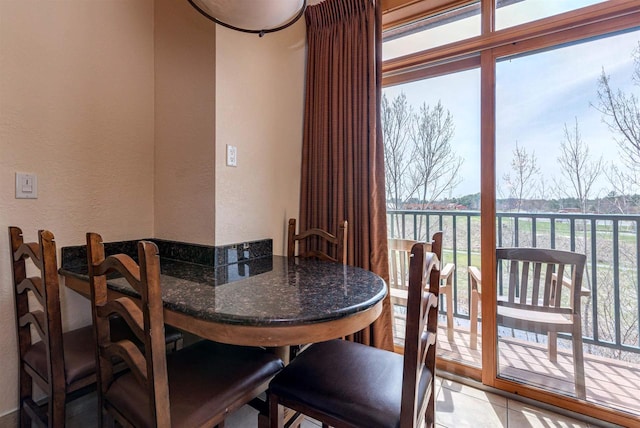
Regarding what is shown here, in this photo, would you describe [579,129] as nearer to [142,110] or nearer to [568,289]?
[568,289]

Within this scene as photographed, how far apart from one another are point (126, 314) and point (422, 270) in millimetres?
858

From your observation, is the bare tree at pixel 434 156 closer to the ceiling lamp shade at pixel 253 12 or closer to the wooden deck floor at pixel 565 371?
the wooden deck floor at pixel 565 371

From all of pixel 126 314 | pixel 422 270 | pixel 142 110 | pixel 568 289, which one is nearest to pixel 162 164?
pixel 142 110

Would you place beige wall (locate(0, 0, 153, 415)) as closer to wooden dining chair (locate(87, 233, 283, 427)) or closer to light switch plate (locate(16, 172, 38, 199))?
light switch plate (locate(16, 172, 38, 199))

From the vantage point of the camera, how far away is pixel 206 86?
5.42 feet

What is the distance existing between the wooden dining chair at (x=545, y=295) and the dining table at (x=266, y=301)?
43.8 inches

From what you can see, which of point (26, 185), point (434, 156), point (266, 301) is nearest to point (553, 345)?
point (434, 156)

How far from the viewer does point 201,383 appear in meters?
1.01

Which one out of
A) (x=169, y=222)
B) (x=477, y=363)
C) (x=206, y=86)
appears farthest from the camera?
(x=477, y=363)

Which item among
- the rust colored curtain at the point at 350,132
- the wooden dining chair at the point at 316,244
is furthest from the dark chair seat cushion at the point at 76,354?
the rust colored curtain at the point at 350,132

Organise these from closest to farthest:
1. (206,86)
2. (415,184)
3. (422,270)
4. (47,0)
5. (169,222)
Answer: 1. (422,270)
2. (47,0)
3. (206,86)
4. (169,222)
5. (415,184)

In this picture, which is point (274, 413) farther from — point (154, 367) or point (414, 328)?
point (414, 328)

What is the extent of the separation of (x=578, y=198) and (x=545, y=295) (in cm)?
61

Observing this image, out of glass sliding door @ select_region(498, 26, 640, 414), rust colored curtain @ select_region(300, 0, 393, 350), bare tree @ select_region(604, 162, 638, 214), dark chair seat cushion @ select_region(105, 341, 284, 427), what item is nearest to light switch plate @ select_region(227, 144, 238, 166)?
rust colored curtain @ select_region(300, 0, 393, 350)
